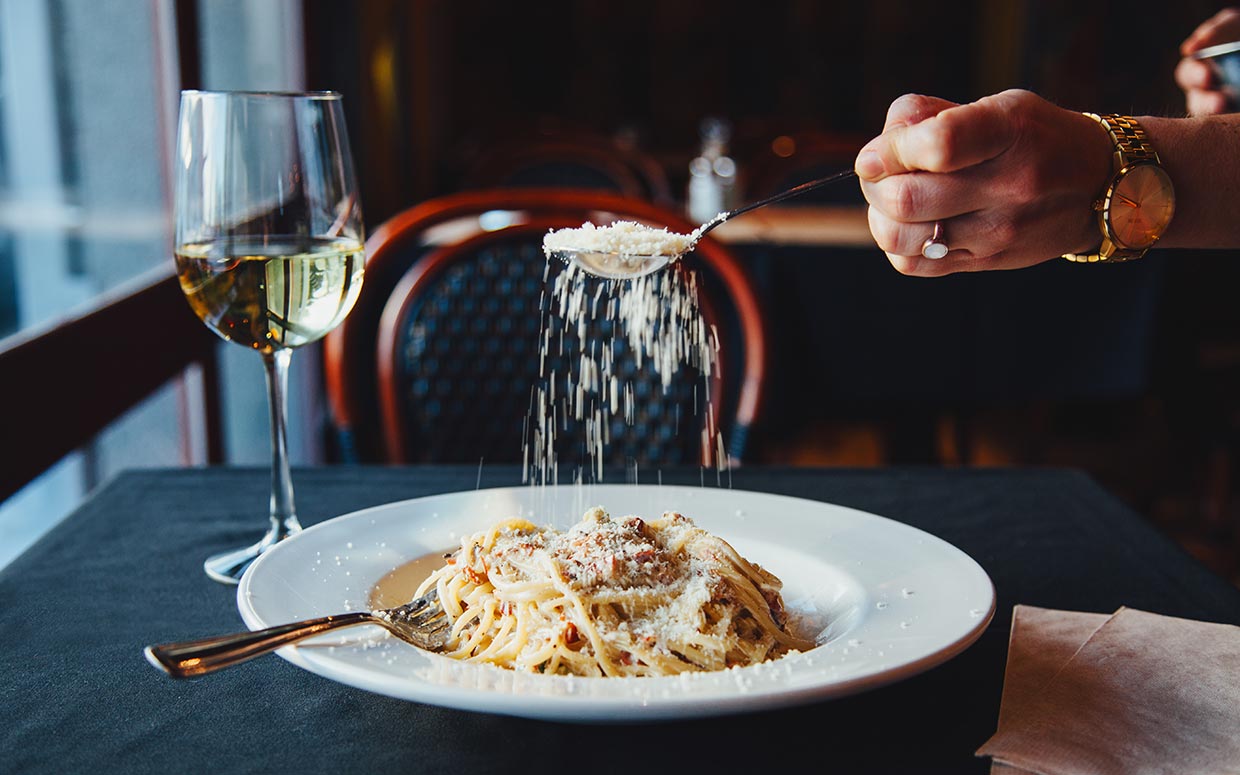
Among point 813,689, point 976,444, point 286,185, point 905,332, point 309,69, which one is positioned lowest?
point 976,444

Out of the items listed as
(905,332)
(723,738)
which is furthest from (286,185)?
(905,332)

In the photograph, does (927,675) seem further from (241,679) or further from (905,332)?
(905,332)

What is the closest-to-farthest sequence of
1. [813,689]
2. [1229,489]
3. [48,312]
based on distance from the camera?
1. [813,689]
2. [48,312]
3. [1229,489]

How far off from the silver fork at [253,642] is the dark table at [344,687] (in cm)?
5

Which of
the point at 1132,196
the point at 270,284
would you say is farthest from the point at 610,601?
the point at 1132,196

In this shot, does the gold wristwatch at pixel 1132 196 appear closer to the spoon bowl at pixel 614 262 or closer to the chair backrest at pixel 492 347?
the spoon bowl at pixel 614 262

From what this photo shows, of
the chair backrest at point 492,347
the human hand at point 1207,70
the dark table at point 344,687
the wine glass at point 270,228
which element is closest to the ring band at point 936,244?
the dark table at point 344,687

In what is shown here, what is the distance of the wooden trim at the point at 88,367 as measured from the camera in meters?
1.39

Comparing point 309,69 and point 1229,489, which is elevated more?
point 309,69

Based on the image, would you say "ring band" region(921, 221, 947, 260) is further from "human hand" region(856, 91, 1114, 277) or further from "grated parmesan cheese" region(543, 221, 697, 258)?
"grated parmesan cheese" region(543, 221, 697, 258)

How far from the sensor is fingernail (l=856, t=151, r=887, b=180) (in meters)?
0.92

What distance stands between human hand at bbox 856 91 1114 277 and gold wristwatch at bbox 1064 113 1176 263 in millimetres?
11

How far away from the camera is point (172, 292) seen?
7.00 feet

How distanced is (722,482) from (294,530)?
0.44 meters
